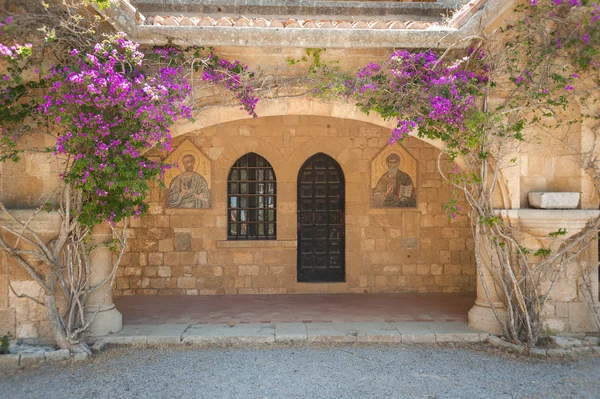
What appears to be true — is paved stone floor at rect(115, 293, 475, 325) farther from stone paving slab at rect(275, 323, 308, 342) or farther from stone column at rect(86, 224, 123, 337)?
stone column at rect(86, 224, 123, 337)

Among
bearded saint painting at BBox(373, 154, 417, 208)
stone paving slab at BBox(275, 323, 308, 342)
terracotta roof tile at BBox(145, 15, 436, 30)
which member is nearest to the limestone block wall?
bearded saint painting at BBox(373, 154, 417, 208)

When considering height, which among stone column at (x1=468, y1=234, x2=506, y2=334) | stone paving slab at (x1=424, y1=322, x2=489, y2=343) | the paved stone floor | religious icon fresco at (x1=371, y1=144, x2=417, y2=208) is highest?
A: religious icon fresco at (x1=371, y1=144, x2=417, y2=208)

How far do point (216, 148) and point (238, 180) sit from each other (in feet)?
2.06

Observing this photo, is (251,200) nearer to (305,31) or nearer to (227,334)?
(227,334)

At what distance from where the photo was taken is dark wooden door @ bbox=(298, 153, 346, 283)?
8344mm

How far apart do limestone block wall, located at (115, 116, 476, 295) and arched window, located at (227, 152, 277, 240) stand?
0.17m

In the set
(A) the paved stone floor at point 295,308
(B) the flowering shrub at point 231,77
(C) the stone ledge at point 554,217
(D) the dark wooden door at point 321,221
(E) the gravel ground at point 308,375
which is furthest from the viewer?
(D) the dark wooden door at point 321,221

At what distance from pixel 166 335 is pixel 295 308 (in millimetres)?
2010

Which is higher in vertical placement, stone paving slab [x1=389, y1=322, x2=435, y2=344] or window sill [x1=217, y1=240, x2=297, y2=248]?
window sill [x1=217, y1=240, x2=297, y2=248]

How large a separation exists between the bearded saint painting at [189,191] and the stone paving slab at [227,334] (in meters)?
2.55

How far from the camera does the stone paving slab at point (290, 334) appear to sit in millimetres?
5660

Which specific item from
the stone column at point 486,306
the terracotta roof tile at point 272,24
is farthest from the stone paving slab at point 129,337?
the stone column at point 486,306

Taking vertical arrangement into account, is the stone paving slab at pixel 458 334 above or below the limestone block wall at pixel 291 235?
below

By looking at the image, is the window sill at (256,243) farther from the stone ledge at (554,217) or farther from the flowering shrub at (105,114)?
the stone ledge at (554,217)
